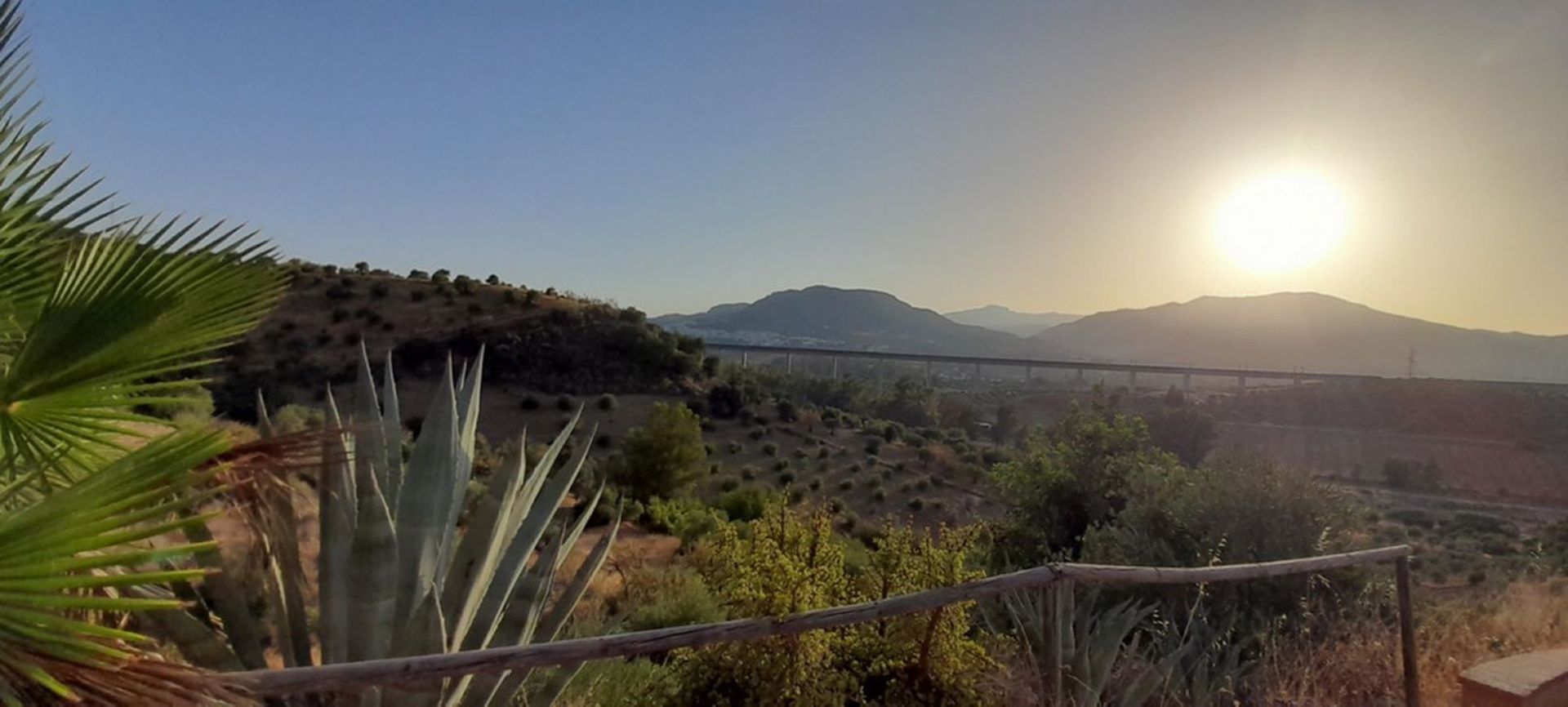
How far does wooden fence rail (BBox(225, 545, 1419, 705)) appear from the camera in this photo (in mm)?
1777

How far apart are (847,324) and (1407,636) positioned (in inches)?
6523

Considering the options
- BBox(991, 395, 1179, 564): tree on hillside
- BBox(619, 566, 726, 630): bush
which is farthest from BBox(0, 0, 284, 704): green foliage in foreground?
BBox(991, 395, 1179, 564): tree on hillside

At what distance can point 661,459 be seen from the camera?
19.6 meters

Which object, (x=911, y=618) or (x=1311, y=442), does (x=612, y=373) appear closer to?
(x=911, y=618)

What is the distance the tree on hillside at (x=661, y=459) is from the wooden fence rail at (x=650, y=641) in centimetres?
1672

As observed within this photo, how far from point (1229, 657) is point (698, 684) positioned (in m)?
3.18

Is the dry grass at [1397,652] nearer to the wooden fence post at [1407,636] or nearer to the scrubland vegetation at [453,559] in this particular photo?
the scrubland vegetation at [453,559]

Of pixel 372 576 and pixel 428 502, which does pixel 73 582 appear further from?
pixel 428 502

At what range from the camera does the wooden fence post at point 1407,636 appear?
14.4 ft

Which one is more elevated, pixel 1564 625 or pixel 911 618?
pixel 911 618

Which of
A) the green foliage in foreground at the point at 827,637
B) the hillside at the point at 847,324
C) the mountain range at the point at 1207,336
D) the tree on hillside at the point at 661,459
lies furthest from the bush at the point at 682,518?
the hillside at the point at 847,324

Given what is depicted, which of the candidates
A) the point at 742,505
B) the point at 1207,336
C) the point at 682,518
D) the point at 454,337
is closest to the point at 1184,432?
the point at 742,505

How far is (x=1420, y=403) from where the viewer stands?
50438 mm

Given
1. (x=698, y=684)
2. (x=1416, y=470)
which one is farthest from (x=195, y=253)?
(x=1416, y=470)
